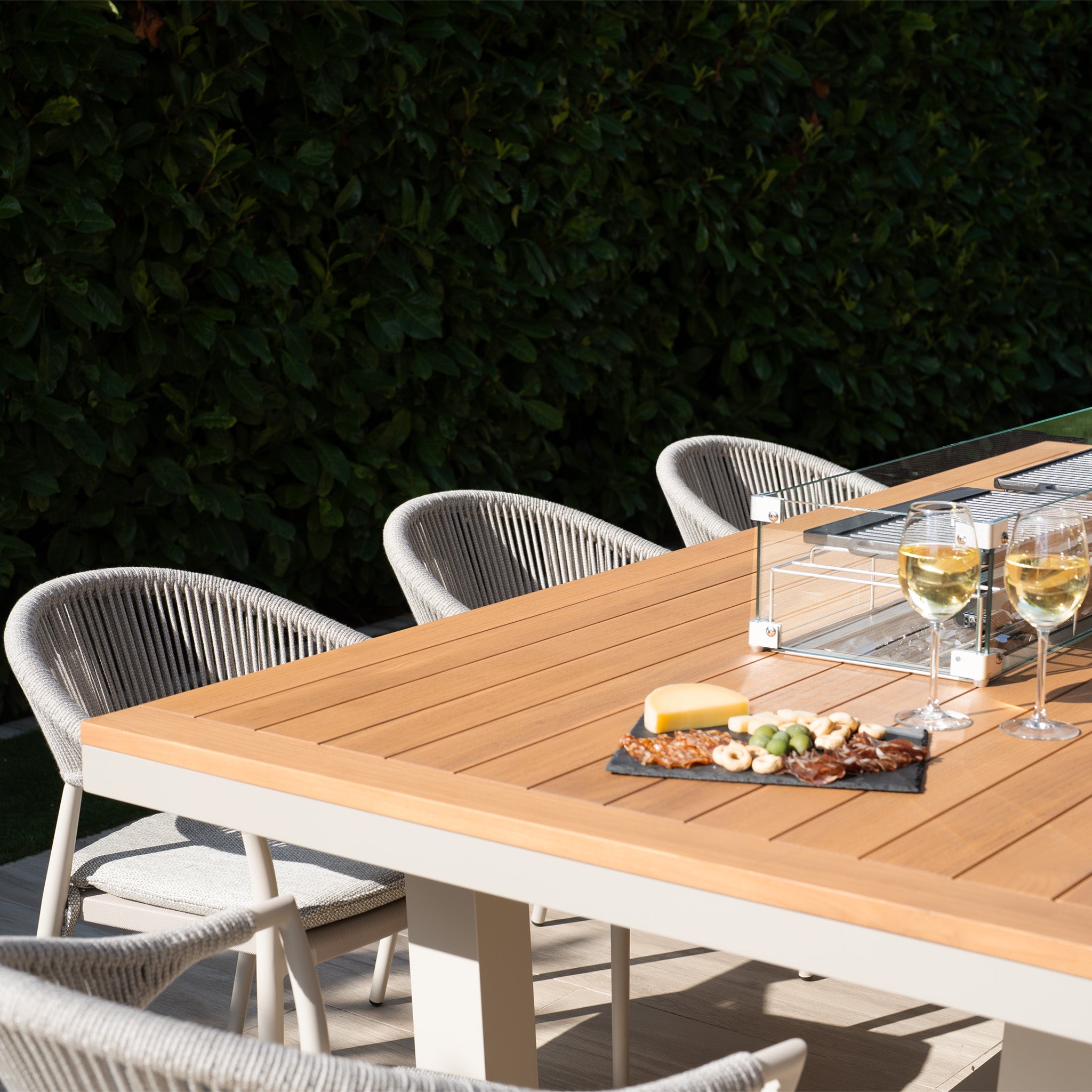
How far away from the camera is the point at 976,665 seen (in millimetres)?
1729

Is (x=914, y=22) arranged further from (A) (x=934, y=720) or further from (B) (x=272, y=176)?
(A) (x=934, y=720)

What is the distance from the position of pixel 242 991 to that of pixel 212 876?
19 cm

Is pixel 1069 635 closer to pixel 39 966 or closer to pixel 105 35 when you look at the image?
pixel 39 966

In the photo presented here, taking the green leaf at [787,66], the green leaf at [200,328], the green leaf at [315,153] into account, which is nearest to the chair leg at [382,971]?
the green leaf at [200,328]

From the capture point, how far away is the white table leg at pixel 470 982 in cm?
168

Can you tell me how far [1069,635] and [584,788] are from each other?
80 centimetres

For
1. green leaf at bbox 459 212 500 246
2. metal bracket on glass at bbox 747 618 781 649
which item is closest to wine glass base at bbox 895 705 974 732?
metal bracket on glass at bbox 747 618 781 649

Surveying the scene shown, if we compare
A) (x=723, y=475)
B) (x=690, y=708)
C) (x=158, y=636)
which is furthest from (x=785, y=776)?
(x=723, y=475)

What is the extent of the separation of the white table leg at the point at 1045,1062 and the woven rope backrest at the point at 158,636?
4.29 feet

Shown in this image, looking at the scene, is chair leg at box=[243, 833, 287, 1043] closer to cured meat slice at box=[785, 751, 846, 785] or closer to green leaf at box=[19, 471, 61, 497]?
cured meat slice at box=[785, 751, 846, 785]

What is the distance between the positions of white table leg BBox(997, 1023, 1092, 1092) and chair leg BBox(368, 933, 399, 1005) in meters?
1.35

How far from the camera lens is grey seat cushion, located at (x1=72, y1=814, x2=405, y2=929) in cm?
189

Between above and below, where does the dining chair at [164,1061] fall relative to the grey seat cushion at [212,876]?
above

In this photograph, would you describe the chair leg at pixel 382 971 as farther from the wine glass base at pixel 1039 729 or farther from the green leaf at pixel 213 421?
the green leaf at pixel 213 421
